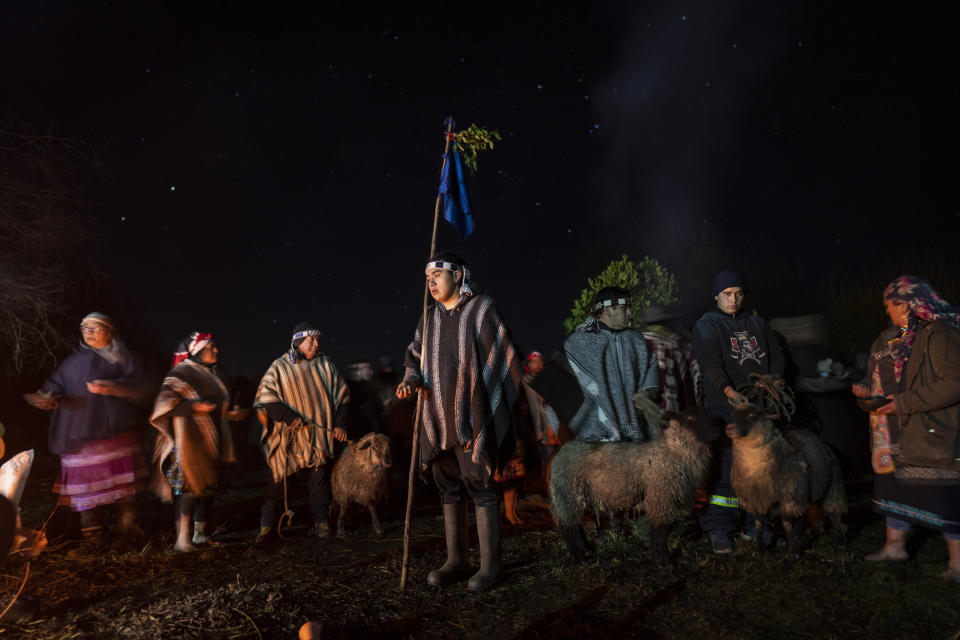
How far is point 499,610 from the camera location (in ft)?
11.5

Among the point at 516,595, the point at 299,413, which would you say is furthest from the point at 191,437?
the point at 516,595

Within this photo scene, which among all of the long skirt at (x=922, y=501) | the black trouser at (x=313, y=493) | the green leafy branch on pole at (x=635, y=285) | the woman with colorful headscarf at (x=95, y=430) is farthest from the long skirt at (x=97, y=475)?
the green leafy branch on pole at (x=635, y=285)

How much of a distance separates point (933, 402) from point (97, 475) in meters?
6.86

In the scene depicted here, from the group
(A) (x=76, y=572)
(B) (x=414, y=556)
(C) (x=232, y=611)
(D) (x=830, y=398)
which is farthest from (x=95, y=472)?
(D) (x=830, y=398)

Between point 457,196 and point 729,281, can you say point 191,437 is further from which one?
point 729,281

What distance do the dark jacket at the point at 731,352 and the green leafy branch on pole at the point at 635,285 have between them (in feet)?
29.7

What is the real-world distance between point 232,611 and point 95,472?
288cm

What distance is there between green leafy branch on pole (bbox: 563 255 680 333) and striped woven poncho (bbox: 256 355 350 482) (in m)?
8.97

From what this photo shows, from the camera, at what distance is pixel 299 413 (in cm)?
595

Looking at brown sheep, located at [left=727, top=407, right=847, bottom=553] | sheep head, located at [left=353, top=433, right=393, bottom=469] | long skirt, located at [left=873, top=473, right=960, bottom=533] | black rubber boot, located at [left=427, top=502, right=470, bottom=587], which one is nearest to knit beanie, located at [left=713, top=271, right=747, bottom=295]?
brown sheep, located at [left=727, top=407, right=847, bottom=553]

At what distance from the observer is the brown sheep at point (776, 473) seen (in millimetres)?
4211

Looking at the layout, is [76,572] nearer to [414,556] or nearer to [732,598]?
[414,556]

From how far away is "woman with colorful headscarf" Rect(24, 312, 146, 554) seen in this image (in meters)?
5.38

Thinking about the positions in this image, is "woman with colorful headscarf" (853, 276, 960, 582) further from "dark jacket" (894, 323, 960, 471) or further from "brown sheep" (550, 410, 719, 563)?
"brown sheep" (550, 410, 719, 563)
